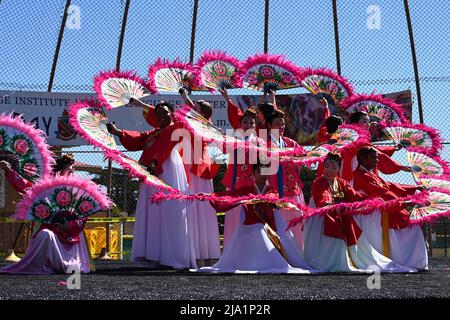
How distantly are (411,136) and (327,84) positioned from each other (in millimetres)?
1246

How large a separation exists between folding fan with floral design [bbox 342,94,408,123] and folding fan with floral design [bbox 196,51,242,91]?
4.76ft

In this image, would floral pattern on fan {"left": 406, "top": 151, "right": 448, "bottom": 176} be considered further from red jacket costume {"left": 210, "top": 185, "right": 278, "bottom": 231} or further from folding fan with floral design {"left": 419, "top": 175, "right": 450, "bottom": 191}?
red jacket costume {"left": 210, "top": 185, "right": 278, "bottom": 231}

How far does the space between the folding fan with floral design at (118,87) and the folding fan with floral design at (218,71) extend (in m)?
0.66

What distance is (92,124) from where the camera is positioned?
7336 mm

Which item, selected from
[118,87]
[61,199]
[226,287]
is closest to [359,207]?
[226,287]

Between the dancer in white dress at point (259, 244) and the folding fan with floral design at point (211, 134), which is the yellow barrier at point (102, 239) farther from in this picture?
the dancer in white dress at point (259, 244)

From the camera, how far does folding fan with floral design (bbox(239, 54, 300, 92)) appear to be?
27.8ft

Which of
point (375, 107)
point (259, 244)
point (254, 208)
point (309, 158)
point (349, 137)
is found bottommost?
point (259, 244)

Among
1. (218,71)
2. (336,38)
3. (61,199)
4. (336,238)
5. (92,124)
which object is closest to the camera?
(61,199)

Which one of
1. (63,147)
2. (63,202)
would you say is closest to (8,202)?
(63,147)

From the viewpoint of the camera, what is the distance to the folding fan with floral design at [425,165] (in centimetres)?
793

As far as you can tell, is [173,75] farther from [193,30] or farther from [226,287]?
[193,30]
